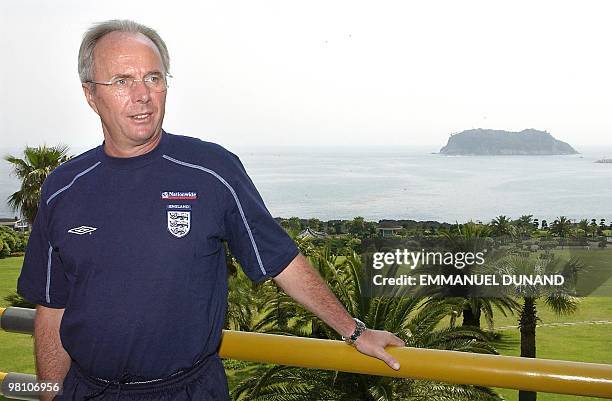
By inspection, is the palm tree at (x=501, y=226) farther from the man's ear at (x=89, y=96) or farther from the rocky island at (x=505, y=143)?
the rocky island at (x=505, y=143)

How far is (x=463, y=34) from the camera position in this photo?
95.4 meters

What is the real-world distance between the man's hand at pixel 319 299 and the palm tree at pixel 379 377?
7.98 m

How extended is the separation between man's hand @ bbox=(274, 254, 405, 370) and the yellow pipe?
0.12ft

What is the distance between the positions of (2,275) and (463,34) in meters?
69.2

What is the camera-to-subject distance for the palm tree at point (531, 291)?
2323 cm

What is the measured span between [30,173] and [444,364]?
2963 centimetres

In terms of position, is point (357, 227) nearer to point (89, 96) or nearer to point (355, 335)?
point (355, 335)

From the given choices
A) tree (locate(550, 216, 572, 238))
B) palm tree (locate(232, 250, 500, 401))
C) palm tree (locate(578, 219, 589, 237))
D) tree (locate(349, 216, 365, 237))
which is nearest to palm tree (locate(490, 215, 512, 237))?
tree (locate(550, 216, 572, 238))

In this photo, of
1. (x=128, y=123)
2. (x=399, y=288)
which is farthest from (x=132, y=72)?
(x=399, y=288)

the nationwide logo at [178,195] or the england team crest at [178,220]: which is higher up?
the nationwide logo at [178,195]

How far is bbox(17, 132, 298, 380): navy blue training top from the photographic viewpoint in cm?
137

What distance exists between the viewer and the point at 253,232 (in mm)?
1451

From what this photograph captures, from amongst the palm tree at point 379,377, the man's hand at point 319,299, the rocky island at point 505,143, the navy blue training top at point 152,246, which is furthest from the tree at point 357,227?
the navy blue training top at point 152,246

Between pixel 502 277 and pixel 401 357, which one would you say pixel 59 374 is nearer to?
pixel 401 357
